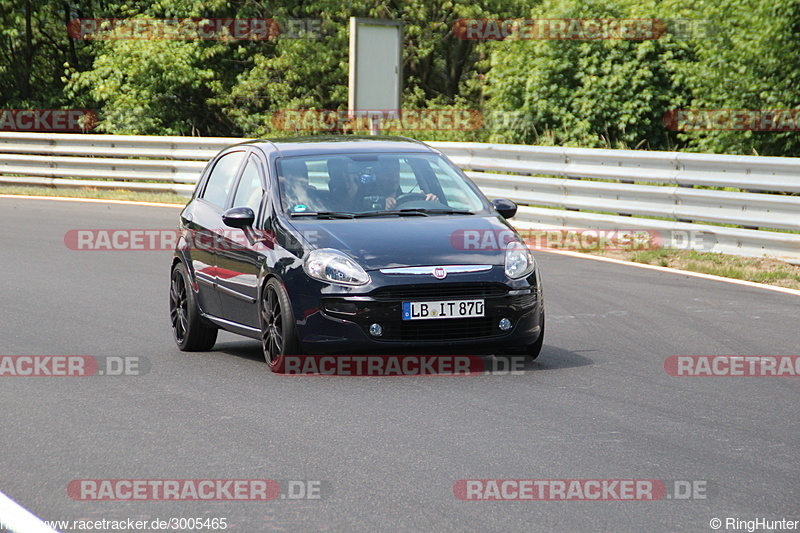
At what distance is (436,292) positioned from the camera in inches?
328

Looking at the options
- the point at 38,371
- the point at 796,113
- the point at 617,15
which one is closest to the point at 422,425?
the point at 38,371

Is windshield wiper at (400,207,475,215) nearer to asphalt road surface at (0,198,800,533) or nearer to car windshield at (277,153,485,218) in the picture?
car windshield at (277,153,485,218)

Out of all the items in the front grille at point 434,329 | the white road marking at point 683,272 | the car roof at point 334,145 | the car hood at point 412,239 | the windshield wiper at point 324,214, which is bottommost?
the white road marking at point 683,272

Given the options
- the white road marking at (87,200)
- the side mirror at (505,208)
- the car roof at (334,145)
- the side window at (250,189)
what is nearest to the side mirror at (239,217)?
the side window at (250,189)

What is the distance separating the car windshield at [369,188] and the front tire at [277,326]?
2.02 ft

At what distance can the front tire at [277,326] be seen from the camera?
8.44m

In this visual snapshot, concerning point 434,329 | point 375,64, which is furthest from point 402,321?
point 375,64

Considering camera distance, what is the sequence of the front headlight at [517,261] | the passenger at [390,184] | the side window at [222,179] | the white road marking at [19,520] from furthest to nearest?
1. the side window at [222,179]
2. the passenger at [390,184]
3. the front headlight at [517,261]
4. the white road marking at [19,520]

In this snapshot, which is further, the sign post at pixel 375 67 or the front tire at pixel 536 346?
the sign post at pixel 375 67

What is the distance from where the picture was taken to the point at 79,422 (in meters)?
7.30

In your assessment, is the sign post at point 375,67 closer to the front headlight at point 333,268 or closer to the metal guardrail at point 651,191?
the metal guardrail at point 651,191

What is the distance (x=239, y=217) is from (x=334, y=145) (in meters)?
1.10

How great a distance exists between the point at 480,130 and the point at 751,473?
80.7ft

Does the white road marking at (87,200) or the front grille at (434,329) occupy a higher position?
the front grille at (434,329)
